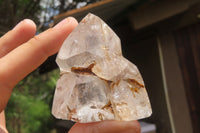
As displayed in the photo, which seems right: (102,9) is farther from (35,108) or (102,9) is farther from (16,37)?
(35,108)

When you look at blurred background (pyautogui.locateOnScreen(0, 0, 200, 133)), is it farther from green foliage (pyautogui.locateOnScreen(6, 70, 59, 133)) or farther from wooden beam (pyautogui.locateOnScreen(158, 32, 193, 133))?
green foliage (pyautogui.locateOnScreen(6, 70, 59, 133))

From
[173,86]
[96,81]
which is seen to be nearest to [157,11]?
[173,86]

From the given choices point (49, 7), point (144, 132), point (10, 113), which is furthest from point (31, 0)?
point (144, 132)

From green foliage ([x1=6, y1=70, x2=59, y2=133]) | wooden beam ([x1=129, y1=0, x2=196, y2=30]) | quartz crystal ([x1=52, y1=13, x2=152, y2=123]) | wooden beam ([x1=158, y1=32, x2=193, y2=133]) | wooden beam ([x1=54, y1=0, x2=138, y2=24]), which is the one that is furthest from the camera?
green foliage ([x1=6, y1=70, x2=59, y2=133])

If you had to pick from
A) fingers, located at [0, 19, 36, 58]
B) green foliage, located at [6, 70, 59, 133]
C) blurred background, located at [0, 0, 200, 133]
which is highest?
fingers, located at [0, 19, 36, 58]

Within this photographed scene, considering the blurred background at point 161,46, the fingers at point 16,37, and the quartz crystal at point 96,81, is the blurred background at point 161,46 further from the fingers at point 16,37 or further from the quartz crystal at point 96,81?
the quartz crystal at point 96,81

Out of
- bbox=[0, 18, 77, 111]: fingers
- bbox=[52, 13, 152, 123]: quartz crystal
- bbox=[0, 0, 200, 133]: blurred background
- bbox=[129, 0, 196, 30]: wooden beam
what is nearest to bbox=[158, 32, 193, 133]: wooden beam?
bbox=[0, 0, 200, 133]: blurred background

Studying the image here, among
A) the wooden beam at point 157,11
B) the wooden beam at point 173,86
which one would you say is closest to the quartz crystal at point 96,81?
the wooden beam at point 157,11
